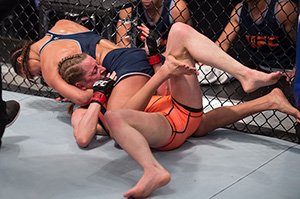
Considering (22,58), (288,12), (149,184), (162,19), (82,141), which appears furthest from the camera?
(162,19)

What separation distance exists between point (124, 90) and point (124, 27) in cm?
88

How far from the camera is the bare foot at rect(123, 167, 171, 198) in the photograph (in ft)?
4.62

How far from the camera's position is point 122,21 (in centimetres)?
255

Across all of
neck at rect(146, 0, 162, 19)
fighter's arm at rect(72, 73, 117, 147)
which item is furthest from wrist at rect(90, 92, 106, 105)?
neck at rect(146, 0, 162, 19)

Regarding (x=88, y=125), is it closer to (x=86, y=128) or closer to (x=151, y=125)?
(x=86, y=128)

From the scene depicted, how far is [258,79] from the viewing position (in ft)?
5.17

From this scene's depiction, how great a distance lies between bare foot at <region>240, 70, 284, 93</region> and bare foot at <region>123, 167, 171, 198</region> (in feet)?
1.59

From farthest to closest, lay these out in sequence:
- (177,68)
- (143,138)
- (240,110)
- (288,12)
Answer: (288,12) → (240,110) → (177,68) → (143,138)

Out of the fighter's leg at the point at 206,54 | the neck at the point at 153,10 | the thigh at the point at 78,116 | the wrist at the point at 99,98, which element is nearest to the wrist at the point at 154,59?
the fighter's leg at the point at 206,54

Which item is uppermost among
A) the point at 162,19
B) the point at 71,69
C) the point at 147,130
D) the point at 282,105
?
the point at 71,69

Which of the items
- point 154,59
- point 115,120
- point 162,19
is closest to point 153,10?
point 162,19

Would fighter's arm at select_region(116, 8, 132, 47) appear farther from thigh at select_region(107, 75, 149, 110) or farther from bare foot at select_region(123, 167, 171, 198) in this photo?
bare foot at select_region(123, 167, 171, 198)

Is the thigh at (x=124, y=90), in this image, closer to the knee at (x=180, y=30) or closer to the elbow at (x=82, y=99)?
the elbow at (x=82, y=99)

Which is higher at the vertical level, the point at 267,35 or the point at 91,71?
the point at 91,71
